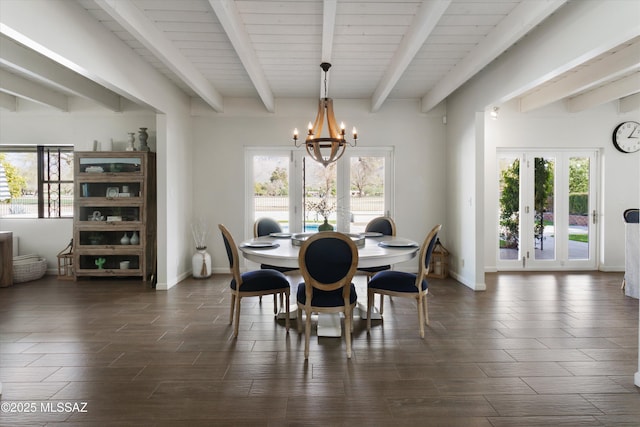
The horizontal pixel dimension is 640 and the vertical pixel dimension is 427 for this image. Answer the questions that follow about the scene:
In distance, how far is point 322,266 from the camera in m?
2.68

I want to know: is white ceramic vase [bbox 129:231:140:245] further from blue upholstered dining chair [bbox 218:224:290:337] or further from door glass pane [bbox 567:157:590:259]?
door glass pane [bbox 567:157:590:259]

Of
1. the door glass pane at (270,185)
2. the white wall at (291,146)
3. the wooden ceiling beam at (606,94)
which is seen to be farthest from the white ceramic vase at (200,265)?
the wooden ceiling beam at (606,94)

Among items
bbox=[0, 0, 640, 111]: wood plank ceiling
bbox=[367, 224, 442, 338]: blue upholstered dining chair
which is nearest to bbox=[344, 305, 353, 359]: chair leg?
bbox=[367, 224, 442, 338]: blue upholstered dining chair

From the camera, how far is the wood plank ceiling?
2.94 meters

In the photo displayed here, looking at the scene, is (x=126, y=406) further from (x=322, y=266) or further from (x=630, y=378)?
(x=630, y=378)

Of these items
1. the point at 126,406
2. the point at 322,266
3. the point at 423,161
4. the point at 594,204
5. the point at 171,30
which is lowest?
the point at 126,406

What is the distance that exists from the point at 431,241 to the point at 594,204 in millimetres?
4436

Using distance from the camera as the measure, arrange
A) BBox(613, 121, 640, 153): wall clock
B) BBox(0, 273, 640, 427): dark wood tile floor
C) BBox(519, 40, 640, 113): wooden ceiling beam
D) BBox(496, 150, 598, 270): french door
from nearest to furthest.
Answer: BBox(0, 273, 640, 427): dark wood tile floor, BBox(519, 40, 640, 113): wooden ceiling beam, BBox(613, 121, 640, 153): wall clock, BBox(496, 150, 598, 270): french door

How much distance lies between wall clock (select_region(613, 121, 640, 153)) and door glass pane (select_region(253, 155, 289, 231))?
518 centimetres

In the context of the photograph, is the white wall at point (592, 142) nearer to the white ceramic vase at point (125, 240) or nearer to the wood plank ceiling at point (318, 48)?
the wood plank ceiling at point (318, 48)

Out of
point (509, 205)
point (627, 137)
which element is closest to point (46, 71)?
point (509, 205)

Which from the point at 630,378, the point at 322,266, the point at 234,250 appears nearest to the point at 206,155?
the point at 234,250

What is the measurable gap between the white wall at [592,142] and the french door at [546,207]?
0.46 feet

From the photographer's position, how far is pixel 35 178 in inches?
227
